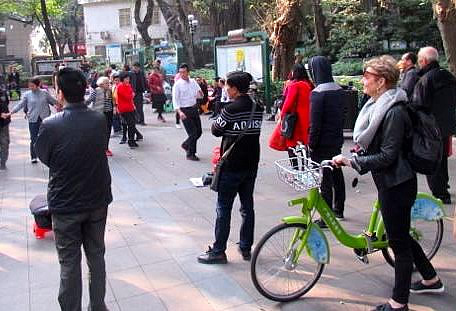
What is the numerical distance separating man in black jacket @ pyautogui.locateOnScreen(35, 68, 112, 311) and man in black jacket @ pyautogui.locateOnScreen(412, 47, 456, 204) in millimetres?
3749

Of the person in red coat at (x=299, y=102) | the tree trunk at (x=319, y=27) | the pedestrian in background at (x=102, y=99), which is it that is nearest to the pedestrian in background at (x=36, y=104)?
the pedestrian in background at (x=102, y=99)

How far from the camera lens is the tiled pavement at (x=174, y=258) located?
13.6 ft

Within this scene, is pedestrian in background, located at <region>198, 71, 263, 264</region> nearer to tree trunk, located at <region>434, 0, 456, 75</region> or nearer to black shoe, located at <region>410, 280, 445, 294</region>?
black shoe, located at <region>410, 280, 445, 294</region>

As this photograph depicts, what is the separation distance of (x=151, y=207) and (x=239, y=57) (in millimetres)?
9911

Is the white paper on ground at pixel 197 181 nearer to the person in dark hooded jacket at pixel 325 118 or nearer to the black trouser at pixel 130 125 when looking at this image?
the person in dark hooded jacket at pixel 325 118

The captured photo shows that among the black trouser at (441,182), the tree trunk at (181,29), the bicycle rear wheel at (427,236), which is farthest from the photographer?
the tree trunk at (181,29)

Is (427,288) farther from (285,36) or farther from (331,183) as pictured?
(285,36)

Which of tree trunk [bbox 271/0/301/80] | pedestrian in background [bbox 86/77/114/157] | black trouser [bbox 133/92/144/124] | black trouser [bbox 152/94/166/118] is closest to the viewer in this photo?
pedestrian in background [bbox 86/77/114/157]

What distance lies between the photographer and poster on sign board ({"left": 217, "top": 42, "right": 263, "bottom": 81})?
15539 millimetres

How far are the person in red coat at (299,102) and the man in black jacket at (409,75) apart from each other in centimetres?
111

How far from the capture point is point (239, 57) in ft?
52.7

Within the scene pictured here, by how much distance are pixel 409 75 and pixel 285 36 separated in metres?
10.6

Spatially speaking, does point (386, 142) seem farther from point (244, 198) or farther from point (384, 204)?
point (244, 198)

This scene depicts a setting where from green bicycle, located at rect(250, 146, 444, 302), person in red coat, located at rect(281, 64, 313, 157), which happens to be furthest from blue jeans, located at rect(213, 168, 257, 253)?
person in red coat, located at rect(281, 64, 313, 157)
